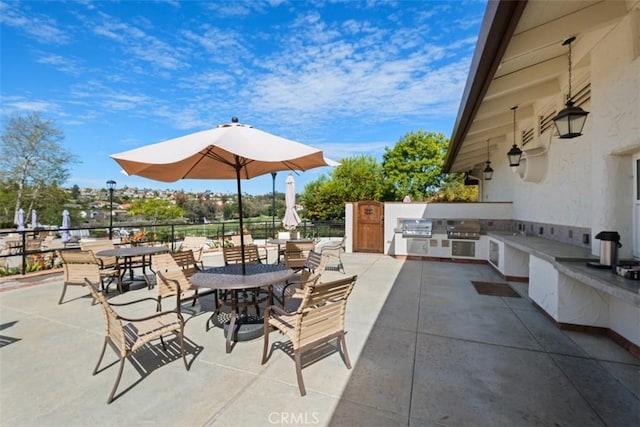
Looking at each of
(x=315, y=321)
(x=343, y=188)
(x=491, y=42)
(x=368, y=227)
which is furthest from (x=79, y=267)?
(x=343, y=188)

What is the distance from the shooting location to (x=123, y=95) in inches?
507

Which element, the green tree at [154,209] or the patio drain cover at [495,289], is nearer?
the patio drain cover at [495,289]

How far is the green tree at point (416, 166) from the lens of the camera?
25.0 m

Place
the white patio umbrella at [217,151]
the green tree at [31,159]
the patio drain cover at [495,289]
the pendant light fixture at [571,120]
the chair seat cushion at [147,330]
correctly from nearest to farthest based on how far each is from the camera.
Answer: the chair seat cushion at [147,330], the white patio umbrella at [217,151], the pendant light fixture at [571,120], the patio drain cover at [495,289], the green tree at [31,159]

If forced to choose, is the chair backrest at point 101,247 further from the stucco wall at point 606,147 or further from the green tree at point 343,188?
the green tree at point 343,188

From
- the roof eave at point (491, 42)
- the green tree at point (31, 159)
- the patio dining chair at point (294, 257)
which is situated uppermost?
the green tree at point (31, 159)

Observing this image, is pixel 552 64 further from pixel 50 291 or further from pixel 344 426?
pixel 50 291

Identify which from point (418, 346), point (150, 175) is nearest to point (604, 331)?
point (418, 346)

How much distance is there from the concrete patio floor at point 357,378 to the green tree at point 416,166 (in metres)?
22.7

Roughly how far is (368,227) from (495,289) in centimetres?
422

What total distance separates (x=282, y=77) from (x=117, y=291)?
291 inches

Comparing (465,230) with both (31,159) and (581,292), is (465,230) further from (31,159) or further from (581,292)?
(31,159)

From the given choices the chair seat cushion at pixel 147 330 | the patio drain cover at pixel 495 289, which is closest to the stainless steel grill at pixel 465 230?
the patio drain cover at pixel 495 289

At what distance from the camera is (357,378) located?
7.17 ft
